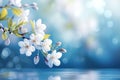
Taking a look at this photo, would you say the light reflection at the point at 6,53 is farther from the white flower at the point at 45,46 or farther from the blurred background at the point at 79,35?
the white flower at the point at 45,46

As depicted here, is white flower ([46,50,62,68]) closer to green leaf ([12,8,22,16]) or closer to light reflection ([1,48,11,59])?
green leaf ([12,8,22,16])

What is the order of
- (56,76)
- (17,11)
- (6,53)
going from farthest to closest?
(6,53), (56,76), (17,11)

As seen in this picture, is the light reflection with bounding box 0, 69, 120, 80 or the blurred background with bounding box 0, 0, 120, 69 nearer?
the light reflection with bounding box 0, 69, 120, 80

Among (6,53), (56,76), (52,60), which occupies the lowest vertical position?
(52,60)

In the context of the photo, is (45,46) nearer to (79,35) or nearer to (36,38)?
(36,38)

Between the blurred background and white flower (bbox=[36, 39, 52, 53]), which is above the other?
the blurred background

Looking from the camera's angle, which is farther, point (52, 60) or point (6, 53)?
point (6, 53)

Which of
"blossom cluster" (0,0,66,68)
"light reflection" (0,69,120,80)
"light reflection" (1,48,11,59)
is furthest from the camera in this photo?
"light reflection" (1,48,11,59)

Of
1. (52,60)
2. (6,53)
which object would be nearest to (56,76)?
(6,53)

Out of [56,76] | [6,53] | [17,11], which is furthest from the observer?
[6,53]

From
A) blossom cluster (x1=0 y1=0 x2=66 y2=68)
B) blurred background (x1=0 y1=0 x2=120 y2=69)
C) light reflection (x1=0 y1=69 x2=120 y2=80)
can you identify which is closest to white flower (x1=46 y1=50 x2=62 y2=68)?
blossom cluster (x1=0 y1=0 x2=66 y2=68)

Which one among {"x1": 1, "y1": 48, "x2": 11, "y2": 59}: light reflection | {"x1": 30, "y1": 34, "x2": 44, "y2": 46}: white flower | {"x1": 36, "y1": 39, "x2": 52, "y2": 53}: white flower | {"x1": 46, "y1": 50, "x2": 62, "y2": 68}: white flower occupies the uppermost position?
{"x1": 1, "y1": 48, "x2": 11, "y2": 59}: light reflection
